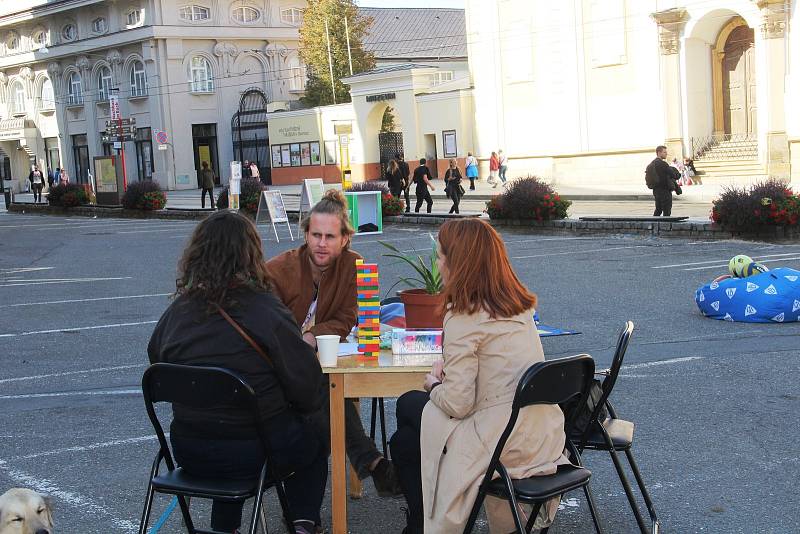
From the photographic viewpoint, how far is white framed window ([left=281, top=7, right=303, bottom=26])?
6328 cm

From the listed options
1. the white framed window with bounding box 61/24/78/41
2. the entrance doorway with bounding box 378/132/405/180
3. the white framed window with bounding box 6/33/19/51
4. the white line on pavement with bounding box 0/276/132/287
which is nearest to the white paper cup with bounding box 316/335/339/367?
the white line on pavement with bounding box 0/276/132/287

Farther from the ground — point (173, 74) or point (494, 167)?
point (173, 74)

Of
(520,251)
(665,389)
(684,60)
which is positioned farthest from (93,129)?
(665,389)

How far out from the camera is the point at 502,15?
138ft

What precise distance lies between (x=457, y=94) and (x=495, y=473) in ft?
140

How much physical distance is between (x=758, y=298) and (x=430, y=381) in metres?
6.50

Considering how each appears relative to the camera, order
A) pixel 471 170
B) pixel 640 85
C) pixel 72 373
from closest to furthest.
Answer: pixel 72 373 → pixel 640 85 → pixel 471 170

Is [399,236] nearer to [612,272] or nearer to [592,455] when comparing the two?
[612,272]

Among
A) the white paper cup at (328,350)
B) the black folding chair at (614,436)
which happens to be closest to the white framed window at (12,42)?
the white paper cup at (328,350)

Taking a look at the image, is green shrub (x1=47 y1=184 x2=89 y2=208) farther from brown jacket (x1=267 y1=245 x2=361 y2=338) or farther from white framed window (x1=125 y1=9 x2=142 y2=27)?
brown jacket (x1=267 y1=245 x2=361 y2=338)

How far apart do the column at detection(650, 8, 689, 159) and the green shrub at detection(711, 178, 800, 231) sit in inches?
718

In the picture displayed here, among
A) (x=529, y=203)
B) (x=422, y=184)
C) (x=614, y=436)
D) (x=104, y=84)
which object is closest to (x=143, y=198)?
(x=422, y=184)

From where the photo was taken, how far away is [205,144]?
61.6m

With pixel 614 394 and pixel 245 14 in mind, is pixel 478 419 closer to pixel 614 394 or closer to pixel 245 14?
pixel 614 394
